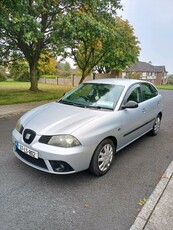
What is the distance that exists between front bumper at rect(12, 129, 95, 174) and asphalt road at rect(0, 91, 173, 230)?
0.96 ft

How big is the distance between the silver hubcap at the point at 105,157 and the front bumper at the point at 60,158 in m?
0.31

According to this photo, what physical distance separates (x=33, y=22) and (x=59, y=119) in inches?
234

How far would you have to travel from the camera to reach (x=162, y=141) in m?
5.42

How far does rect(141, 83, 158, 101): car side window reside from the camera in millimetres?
4980

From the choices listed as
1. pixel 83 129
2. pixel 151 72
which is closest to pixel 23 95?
pixel 83 129

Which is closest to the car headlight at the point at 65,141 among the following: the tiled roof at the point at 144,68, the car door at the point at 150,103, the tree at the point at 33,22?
the car door at the point at 150,103

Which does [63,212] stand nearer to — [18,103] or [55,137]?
[55,137]

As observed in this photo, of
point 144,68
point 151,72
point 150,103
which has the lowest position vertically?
point 150,103

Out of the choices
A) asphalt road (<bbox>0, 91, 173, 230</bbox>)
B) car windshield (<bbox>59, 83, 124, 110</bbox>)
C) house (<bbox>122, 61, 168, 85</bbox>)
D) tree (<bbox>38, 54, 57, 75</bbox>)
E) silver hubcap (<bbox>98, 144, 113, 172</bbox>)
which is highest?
house (<bbox>122, 61, 168, 85</bbox>)

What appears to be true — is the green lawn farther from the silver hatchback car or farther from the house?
the house

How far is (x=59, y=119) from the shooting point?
333 centimetres

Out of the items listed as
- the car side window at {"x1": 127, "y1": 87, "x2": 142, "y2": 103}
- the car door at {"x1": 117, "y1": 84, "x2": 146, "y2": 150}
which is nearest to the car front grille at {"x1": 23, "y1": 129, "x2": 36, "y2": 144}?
the car door at {"x1": 117, "y1": 84, "x2": 146, "y2": 150}

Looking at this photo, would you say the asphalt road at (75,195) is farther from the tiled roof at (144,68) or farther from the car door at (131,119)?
the tiled roof at (144,68)

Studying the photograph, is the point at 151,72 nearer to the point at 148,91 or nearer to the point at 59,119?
the point at 148,91
